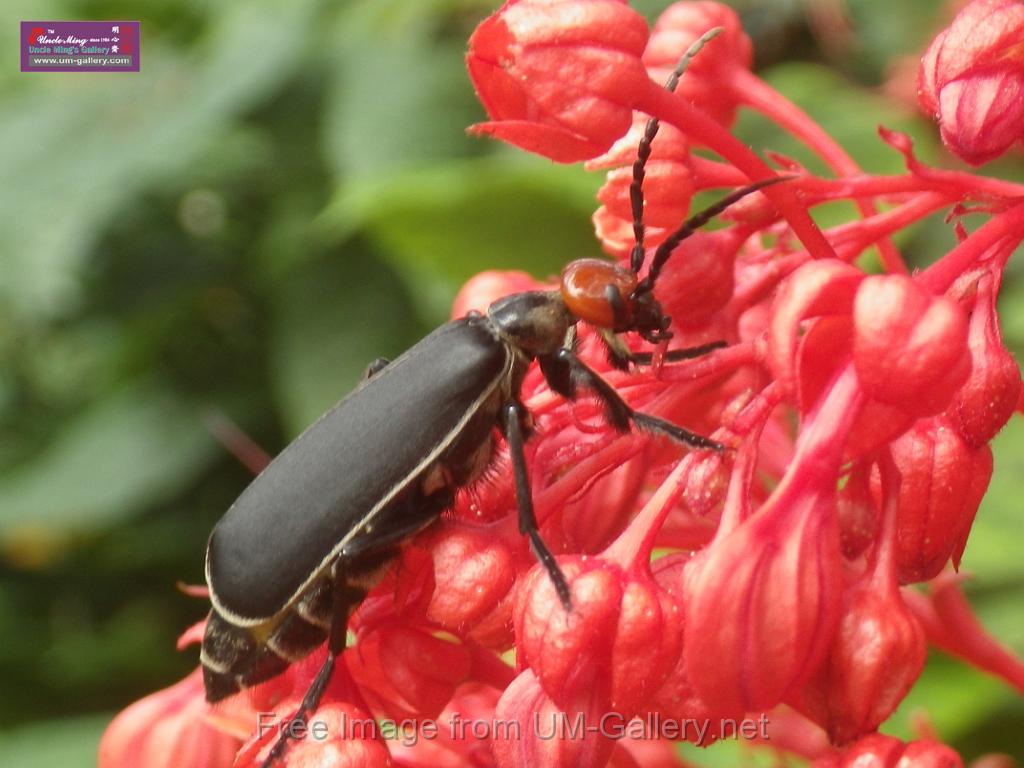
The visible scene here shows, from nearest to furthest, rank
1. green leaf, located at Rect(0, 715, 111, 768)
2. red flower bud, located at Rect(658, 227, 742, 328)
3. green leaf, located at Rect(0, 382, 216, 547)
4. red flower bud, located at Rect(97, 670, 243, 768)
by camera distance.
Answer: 1. red flower bud, located at Rect(658, 227, 742, 328)
2. red flower bud, located at Rect(97, 670, 243, 768)
3. green leaf, located at Rect(0, 715, 111, 768)
4. green leaf, located at Rect(0, 382, 216, 547)

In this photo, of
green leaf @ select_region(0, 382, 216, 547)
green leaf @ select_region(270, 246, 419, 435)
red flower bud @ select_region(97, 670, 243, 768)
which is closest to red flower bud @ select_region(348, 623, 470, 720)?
red flower bud @ select_region(97, 670, 243, 768)

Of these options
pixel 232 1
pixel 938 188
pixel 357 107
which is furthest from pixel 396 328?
pixel 938 188

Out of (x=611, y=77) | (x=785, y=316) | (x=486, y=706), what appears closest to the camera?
(x=785, y=316)

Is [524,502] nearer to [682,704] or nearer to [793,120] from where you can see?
[682,704]

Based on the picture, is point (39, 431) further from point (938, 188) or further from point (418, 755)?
point (938, 188)

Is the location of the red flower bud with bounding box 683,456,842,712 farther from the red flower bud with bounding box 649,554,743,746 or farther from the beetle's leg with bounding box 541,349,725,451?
the beetle's leg with bounding box 541,349,725,451

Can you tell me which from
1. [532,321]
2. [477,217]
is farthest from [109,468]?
[532,321]
